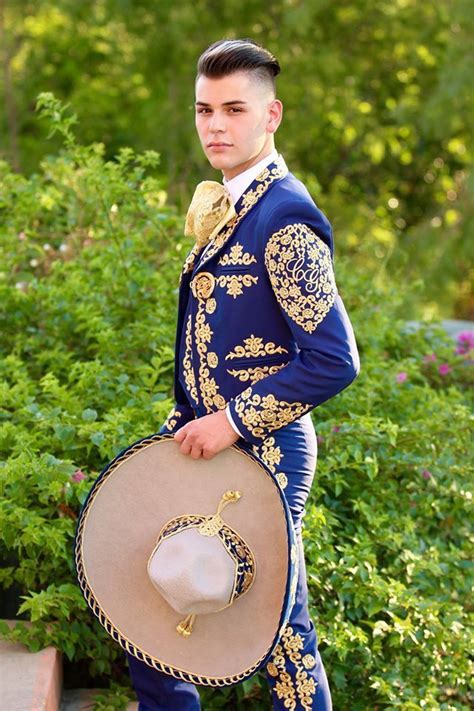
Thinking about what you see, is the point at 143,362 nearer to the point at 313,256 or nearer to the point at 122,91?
the point at 313,256

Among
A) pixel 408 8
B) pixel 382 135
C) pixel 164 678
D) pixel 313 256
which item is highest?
pixel 408 8

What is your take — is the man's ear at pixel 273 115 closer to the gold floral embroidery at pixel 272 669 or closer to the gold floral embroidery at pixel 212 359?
the gold floral embroidery at pixel 212 359

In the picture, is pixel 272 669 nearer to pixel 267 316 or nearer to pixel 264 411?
pixel 264 411

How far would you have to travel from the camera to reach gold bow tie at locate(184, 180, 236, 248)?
2527 millimetres

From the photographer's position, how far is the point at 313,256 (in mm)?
2361

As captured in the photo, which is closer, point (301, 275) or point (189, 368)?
point (301, 275)

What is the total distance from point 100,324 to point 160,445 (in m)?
1.62

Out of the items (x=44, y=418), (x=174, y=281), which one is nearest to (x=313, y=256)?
(x=44, y=418)

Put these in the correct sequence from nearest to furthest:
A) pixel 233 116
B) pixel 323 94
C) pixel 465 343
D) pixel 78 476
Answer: pixel 233 116 < pixel 78 476 < pixel 465 343 < pixel 323 94

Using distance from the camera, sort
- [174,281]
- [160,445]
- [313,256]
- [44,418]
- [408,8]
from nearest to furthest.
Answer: [313,256] → [160,445] → [44,418] → [174,281] → [408,8]

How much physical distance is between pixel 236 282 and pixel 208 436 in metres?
0.32

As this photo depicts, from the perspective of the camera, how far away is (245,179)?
99.3 inches

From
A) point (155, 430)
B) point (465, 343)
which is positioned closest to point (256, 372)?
point (155, 430)

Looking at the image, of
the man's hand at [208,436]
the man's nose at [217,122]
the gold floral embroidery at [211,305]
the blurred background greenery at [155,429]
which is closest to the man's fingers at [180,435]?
the man's hand at [208,436]
